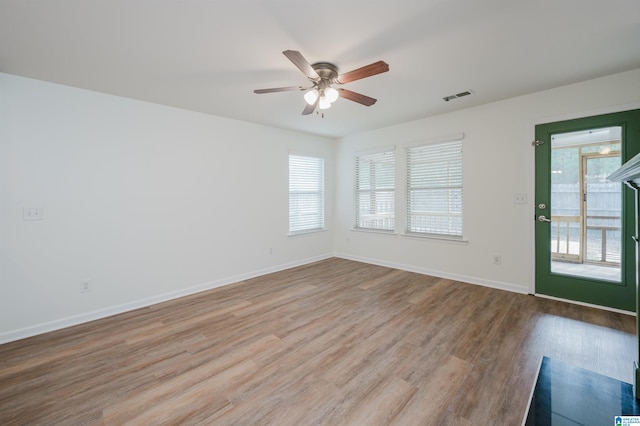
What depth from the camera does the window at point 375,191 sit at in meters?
5.06

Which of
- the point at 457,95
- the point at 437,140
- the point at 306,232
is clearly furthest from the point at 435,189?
the point at 306,232

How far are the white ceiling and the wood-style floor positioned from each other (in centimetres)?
259

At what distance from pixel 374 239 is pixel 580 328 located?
3073 millimetres

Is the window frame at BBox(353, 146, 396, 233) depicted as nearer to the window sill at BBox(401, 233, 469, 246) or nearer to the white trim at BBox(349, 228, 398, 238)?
the white trim at BBox(349, 228, 398, 238)

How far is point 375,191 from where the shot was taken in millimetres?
5277

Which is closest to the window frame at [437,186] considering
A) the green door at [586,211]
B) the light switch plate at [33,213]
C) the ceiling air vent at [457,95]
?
the ceiling air vent at [457,95]

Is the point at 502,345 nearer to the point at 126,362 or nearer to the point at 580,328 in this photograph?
the point at 580,328

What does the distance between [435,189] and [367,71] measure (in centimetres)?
286

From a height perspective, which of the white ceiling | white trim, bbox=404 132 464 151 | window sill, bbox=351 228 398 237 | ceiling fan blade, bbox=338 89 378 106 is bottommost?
window sill, bbox=351 228 398 237

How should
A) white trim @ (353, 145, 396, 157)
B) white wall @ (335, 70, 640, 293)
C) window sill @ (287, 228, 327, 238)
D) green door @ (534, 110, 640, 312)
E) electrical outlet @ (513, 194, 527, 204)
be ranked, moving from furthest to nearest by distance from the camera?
1. window sill @ (287, 228, 327, 238)
2. white trim @ (353, 145, 396, 157)
3. electrical outlet @ (513, 194, 527, 204)
4. white wall @ (335, 70, 640, 293)
5. green door @ (534, 110, 640, 312)

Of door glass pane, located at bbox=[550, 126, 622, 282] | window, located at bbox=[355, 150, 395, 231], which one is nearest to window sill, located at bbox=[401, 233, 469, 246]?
window, located at bbox=[355, 150, 395, 231]

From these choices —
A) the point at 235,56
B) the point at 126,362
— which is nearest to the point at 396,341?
the point at 126,362

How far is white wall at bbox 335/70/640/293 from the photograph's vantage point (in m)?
3.10

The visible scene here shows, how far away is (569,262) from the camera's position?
3340 mm
